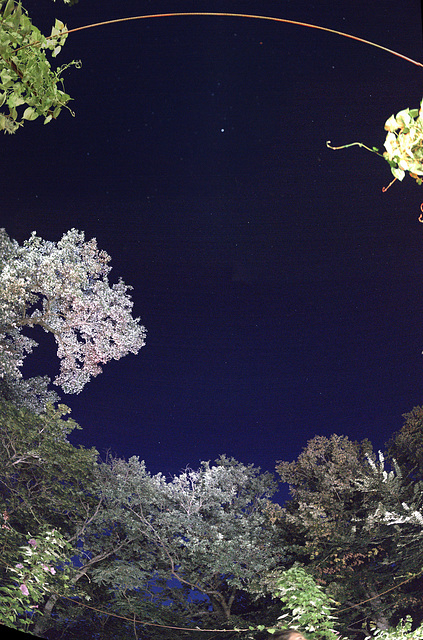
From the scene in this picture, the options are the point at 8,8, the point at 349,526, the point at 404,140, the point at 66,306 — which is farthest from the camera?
the point at 66,306

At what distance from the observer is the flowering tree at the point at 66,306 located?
4656 mm

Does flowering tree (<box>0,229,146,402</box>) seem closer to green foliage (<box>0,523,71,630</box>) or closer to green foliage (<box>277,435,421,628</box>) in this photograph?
green foliage (<box>0,523,71,630</box>)

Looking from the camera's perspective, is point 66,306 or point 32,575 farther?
point 66,306

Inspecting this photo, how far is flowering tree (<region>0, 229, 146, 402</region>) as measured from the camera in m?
4.66

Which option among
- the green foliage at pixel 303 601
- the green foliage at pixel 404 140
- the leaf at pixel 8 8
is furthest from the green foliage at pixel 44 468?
the green foliage at pixel 404 140

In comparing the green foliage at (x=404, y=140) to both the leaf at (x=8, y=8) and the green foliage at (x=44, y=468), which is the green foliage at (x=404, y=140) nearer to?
the leaf at (x=8, y=8)

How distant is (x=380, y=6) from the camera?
3391mm

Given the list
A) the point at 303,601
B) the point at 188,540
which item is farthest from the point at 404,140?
the point at 188,540

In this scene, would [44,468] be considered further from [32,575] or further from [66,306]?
[66,306]

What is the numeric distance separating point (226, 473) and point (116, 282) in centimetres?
212

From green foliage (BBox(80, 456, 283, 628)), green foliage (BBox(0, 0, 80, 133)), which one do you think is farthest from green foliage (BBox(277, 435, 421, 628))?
green foliage (BBox(0, 0, 80, 133))

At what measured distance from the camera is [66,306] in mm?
4766

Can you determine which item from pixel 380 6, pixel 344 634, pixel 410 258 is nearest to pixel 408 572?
pixel 344 634

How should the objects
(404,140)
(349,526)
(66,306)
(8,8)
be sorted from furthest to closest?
1. (66,306)
2. (349,526)
3. (8,8)
4. (404,140)
